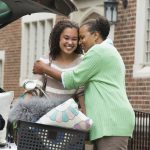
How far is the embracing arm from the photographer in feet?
18.1

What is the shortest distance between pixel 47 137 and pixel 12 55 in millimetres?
16342

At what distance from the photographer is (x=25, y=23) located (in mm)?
20625

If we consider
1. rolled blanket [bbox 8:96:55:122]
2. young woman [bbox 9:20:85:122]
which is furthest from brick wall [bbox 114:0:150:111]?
rolled blanket [bbox 8:96:55:122]

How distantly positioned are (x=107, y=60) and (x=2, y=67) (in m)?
16.5

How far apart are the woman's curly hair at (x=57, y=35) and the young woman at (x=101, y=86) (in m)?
0.12

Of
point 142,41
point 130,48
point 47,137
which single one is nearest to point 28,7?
point 47,137

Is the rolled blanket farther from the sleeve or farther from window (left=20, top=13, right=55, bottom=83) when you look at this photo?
window (left=20, top=13, right=55, bottom=83)

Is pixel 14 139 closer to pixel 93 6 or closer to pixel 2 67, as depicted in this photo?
pixel 93 6

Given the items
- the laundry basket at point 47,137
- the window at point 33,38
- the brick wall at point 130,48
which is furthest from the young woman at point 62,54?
the window at point 33,38

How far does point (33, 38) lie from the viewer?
20.4m

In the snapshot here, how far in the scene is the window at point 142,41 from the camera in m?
15.4

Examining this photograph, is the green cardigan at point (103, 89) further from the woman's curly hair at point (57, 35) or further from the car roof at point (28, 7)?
the car roof at point (28, 7)

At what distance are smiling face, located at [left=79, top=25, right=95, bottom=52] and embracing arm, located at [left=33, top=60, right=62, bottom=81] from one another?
0.89ft

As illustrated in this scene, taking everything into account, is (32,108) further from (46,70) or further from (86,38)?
(86,38)
